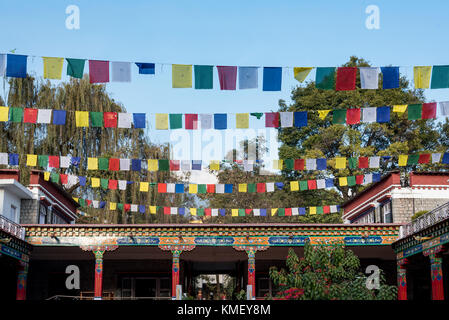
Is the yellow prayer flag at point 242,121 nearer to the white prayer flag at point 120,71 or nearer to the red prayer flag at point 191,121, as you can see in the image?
the red prayer flag at point 191,121

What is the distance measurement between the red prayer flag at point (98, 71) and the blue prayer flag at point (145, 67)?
3.26 feet

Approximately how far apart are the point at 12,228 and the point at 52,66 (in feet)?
28.9

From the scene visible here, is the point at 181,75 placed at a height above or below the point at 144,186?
above

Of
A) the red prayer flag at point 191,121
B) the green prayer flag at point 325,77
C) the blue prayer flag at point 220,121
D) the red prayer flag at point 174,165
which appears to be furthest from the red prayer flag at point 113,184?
the green prayer flag at point 325,77

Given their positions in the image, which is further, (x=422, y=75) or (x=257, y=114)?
(x=257, y=114)

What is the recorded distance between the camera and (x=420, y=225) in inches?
920

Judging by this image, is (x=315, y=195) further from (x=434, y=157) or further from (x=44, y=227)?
(x=44, y=227)

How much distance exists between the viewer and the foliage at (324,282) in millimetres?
13711

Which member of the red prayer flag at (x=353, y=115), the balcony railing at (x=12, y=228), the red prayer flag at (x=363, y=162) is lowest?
the balcony railing at (x=12, y=228)

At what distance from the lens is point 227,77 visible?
19.5 m

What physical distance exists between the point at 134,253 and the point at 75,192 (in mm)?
10350

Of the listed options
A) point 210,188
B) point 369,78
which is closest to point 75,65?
point 369,78

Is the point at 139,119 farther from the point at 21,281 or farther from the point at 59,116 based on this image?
the point at 21,281
